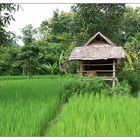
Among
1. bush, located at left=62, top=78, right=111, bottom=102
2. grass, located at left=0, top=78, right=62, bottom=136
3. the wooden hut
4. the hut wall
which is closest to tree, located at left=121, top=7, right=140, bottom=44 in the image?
the wooden hut

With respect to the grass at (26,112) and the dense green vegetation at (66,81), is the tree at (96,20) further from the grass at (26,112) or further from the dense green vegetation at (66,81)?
the grass at (26,112)

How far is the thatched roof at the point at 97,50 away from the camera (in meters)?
9.84

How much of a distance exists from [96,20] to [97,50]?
1533 millimetres

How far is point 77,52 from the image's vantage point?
10.1 metres

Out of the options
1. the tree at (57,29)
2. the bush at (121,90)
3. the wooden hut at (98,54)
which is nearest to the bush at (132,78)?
the wooden hut at (98,54)

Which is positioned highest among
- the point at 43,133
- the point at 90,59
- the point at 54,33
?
the point at 54,33

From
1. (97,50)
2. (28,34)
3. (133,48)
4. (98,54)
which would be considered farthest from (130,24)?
(28,34)

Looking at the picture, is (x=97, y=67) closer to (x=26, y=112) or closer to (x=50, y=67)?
(x=50, y=67)

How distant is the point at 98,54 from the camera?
993 cm

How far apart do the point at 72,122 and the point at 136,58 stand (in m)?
5.94

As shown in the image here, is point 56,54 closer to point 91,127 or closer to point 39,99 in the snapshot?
point 39,99

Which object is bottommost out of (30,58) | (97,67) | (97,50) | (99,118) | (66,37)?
(99,118)

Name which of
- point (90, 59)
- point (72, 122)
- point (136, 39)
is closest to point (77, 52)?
point (90, 59)

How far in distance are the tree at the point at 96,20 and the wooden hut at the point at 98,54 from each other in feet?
2.47
